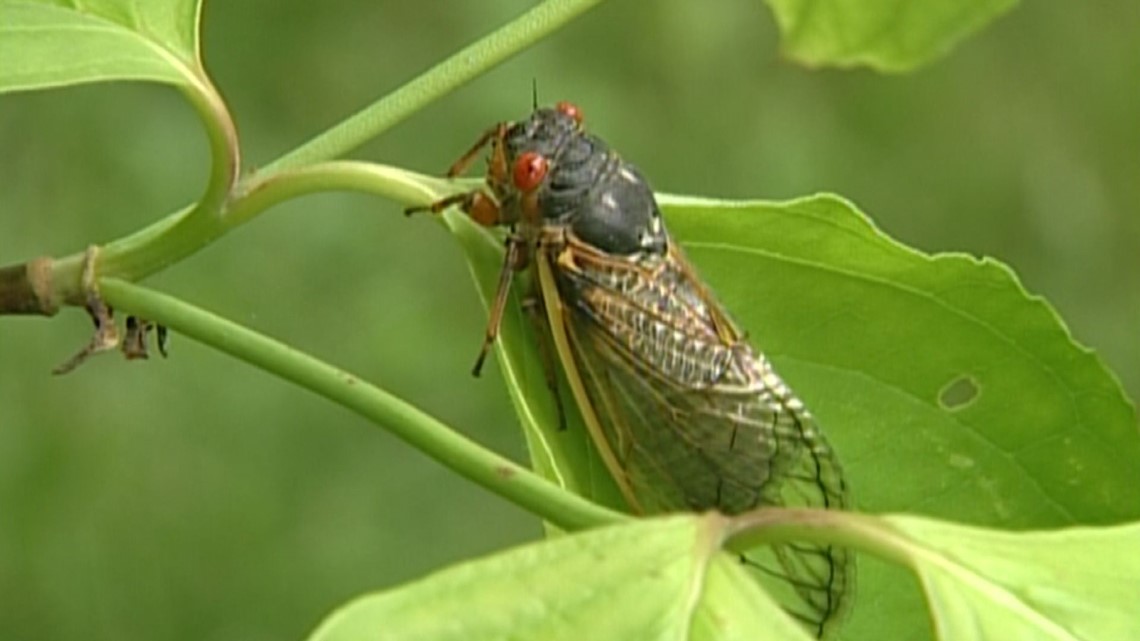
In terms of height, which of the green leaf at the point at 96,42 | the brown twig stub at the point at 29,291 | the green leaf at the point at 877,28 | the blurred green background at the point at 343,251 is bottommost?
the blurred green background at the point at 343,251

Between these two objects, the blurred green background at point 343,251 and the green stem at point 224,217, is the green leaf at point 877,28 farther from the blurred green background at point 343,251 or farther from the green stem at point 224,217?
the blurred green background at point 343,251

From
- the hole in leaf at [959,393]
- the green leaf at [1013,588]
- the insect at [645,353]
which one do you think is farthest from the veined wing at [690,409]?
the green leaf at [1013,588]

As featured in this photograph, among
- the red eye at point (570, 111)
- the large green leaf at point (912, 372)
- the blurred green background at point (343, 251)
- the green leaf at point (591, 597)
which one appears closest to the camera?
the green leaf at point (591, 597)

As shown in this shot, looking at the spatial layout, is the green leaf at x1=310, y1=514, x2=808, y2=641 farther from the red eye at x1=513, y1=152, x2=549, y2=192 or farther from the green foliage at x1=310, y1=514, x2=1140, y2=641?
the red eye at x1=513, y1=152, x2=549, y2=192

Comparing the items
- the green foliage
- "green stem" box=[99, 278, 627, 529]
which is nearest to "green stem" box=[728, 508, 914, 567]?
the green foliage

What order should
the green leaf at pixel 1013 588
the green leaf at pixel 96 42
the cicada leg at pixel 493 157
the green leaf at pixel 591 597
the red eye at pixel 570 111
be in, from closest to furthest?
1. the green leaf at pixel 591 597
2. the green leaf at pixel 1013 588
3. the green leaf at pixel 96 42
4. the cicada leg at pixel 493 157
5. the red eye at pixel 570 111

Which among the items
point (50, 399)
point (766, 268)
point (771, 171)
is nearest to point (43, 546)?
point (50, 399)

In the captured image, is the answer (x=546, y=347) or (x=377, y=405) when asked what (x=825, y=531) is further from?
(x=546, y=347)
